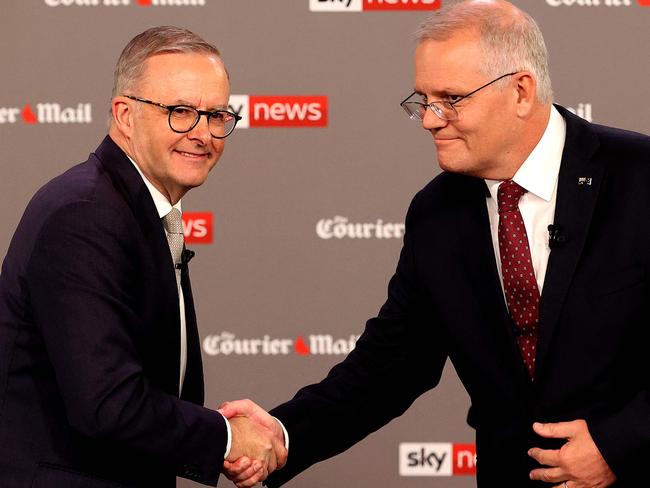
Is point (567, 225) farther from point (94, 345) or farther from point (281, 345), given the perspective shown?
point (281, 345)

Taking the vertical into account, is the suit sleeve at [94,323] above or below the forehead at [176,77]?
below

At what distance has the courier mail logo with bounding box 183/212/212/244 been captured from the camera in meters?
4.98

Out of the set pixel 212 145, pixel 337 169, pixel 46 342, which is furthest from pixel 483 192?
pixel 337 169

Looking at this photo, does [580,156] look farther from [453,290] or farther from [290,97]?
[290,97]

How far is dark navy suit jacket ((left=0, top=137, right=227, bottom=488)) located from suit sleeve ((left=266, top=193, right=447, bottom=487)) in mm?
566

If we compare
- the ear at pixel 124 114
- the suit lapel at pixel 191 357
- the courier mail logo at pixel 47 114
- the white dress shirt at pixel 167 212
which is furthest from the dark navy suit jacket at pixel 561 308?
the courier mail logo at pixel 47 114

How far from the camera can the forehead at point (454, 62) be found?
10.2ft

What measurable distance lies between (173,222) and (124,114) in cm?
33

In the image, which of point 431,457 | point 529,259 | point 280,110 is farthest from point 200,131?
point 431,457

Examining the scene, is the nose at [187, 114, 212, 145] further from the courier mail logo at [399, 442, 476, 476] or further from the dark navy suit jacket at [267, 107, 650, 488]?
the courier mail logo at [399, 442, 476, 476]

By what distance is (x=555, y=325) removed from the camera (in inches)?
119

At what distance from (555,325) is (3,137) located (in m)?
2.85

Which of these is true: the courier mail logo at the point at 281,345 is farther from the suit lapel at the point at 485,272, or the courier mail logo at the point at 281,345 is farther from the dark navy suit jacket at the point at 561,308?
the suit lapel at the point at 485,272

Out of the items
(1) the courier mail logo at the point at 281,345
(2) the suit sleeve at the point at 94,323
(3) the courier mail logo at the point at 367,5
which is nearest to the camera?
(2) the suit sleeve at the point at 94,323
